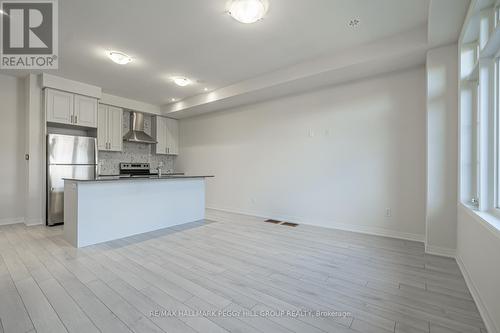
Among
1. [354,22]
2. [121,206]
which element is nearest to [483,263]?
[354,22]

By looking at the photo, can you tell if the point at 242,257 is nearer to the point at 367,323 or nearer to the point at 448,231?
the point at 367,323

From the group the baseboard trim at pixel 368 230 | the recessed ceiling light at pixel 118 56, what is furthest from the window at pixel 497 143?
the recessed ceiling light at pixel 118 56

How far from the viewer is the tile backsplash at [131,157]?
232 inches

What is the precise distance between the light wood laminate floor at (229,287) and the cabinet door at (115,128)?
276 cm

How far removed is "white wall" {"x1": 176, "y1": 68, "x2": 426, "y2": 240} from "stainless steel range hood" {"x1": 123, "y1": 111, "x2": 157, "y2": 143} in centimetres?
209

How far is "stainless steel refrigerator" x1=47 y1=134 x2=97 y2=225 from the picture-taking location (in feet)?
14.3

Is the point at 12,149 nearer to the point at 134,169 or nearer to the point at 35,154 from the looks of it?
the point at 35,154

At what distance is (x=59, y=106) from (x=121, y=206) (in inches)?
107

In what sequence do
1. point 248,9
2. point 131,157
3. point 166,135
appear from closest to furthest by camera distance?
point 248,9, point 131,157, point 166,135

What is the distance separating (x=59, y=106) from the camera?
4.51 metres

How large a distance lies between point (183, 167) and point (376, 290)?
607cm

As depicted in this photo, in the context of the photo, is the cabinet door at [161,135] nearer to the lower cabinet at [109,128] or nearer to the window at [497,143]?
the lower cabinet at [109,128]

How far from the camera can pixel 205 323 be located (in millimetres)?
1605

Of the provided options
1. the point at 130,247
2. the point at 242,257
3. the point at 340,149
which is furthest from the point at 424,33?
the point at 130,247
